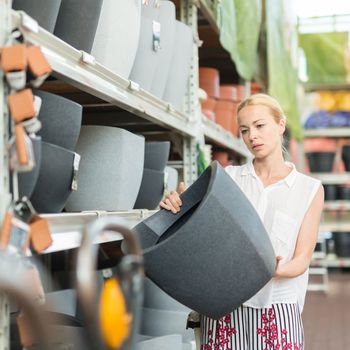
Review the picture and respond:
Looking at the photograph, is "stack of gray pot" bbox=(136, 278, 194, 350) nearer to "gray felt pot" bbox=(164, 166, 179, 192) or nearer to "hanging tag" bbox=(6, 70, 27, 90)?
"gray felt pot" bbox=(164, 166, 179, 192)

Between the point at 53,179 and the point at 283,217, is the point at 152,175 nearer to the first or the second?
the point at 283,217

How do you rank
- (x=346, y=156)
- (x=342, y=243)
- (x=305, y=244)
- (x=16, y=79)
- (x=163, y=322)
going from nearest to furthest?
1. (x=16, y=79)
2. (x=305, y=244)
3. (x=163, y=322)
4. (x=346, y=156)
5. (x=342, y=243)

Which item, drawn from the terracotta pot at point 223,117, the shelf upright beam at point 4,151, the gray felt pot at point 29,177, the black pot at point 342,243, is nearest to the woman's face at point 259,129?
the gray felt pot at point 29,177

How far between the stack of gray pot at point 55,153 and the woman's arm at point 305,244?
1.97 feet

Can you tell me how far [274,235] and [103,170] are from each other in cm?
49

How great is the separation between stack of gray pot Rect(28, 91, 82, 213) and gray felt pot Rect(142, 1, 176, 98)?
75 cm

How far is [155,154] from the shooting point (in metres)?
2.21

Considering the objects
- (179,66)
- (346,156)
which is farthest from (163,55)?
(346,156)

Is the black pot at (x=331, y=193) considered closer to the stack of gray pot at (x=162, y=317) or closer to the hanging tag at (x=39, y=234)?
the stack of gray pot at (x=162, y=317)

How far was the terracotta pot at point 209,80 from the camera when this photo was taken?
332 cm

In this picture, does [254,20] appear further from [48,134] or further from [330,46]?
[330,46]

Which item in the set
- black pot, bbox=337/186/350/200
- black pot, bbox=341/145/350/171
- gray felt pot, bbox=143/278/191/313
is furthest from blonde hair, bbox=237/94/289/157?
black pot, bbox=337/186/350/200

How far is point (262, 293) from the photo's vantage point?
1.85m

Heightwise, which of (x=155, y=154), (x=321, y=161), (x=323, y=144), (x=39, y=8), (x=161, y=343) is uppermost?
(x=323, y=144)
